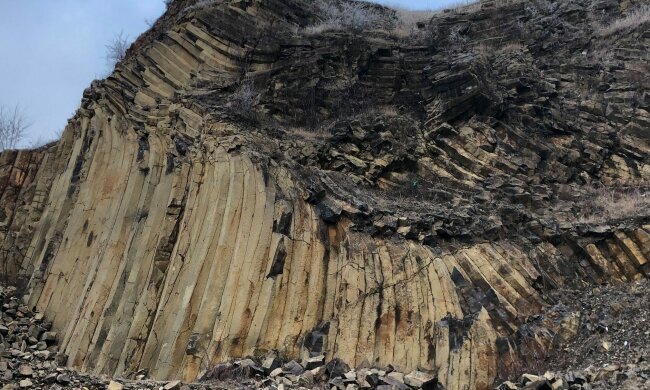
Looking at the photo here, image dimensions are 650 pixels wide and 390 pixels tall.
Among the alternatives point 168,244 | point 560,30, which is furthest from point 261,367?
point 560,30

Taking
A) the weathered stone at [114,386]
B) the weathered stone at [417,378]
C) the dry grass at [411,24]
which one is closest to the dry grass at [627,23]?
the dry grass at [411,24]

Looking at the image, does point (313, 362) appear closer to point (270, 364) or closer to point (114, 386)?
point (270, 364)

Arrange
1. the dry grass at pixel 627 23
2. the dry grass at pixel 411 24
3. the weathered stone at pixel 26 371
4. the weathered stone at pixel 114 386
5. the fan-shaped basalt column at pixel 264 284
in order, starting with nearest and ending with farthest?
the weathered stone at pixel 114 386
the weathered stone at pixel 26 371
the fan-shaped basalt column at pixel 264 284
the dry grass at pixel 627 23
the dry grass at pixel 411 24

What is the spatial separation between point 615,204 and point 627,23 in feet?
28.5

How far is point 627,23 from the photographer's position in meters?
19.5


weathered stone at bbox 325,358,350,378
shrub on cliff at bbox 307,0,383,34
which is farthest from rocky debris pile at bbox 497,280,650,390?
shrub on cliff at bbox 307,0,383,34

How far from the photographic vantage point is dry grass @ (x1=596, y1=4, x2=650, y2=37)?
759 inches

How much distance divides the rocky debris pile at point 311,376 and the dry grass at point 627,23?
47.4 feet

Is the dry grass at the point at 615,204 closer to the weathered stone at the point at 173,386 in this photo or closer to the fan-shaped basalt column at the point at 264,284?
the fan-shaped basalt column at the point at 264,284

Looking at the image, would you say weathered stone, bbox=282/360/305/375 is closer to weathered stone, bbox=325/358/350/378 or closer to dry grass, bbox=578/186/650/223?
weathered stone, bbox=325/358/350/378

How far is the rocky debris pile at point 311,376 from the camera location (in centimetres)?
988

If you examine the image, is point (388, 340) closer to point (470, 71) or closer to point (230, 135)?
point (230, 135)

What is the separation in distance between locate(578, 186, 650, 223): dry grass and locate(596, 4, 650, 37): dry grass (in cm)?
697

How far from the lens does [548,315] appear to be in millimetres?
11359
